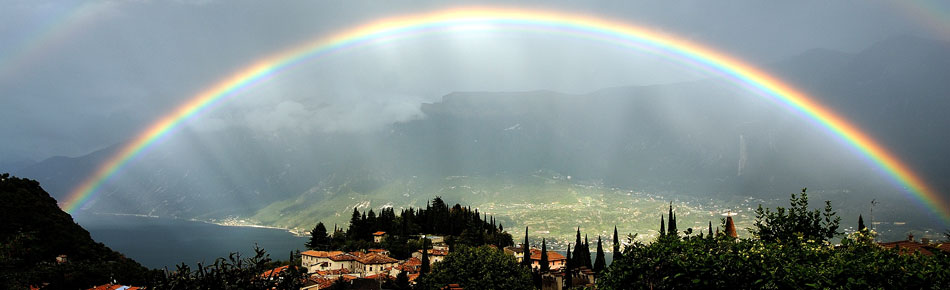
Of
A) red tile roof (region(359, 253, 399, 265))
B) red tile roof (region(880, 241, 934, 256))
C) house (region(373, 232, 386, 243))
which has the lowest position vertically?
red tile roof (region(359, 253, 399, 265))

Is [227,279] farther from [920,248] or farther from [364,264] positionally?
[364,264]

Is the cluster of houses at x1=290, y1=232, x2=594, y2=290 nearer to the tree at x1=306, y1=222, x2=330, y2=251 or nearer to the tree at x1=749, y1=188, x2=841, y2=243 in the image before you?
the tree at x1=306, y1=222, x2=330, y2=251

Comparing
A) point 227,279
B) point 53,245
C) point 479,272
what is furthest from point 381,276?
point 227,279

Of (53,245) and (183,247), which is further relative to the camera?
(183,247)

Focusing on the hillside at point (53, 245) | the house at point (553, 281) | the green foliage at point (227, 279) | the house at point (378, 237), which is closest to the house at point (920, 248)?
the green foliage at point (227, 279)

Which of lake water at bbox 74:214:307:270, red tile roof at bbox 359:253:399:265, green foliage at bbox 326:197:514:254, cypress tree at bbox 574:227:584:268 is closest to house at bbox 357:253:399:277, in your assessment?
red tile roof at bbox 359:253:399:265
